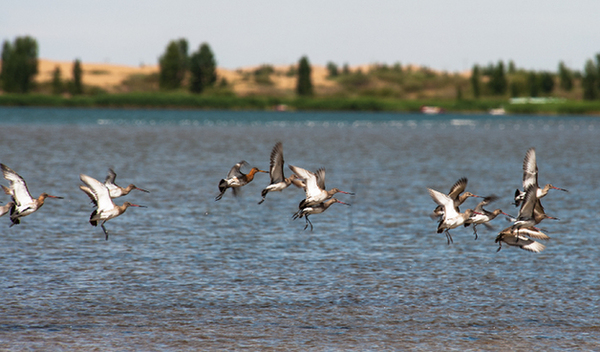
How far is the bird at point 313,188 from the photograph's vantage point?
629 inches

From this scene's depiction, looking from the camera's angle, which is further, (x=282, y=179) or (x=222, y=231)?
(x=222, y=231)

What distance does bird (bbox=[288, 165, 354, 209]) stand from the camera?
16.0 metres

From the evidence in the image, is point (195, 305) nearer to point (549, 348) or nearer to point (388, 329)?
point (388, 329)

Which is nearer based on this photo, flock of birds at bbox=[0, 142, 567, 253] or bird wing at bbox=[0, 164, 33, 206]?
flock of birds at bbox=[0, 142, 567, 253]

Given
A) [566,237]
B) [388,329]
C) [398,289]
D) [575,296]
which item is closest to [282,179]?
[388,329]

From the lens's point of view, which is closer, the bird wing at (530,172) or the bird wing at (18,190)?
the bird wing at (530,172)

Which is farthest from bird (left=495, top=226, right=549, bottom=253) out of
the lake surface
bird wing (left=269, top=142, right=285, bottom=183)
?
bird wing (left=269, top=142, right=285, bottom=183)

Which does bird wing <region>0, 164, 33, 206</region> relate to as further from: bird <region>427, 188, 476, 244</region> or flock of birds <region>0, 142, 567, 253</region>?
bird <region>427, 188, 476, 244</region>

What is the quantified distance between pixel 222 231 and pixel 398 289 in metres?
10.9

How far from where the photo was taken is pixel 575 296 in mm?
21719

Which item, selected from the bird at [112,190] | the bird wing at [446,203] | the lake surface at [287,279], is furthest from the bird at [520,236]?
the bird at [112,190]

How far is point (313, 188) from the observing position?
16.3m

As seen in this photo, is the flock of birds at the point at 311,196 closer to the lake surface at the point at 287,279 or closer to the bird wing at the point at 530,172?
the bird wing at the point at 530,172

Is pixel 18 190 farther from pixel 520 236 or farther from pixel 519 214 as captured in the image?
pixel 520 236
